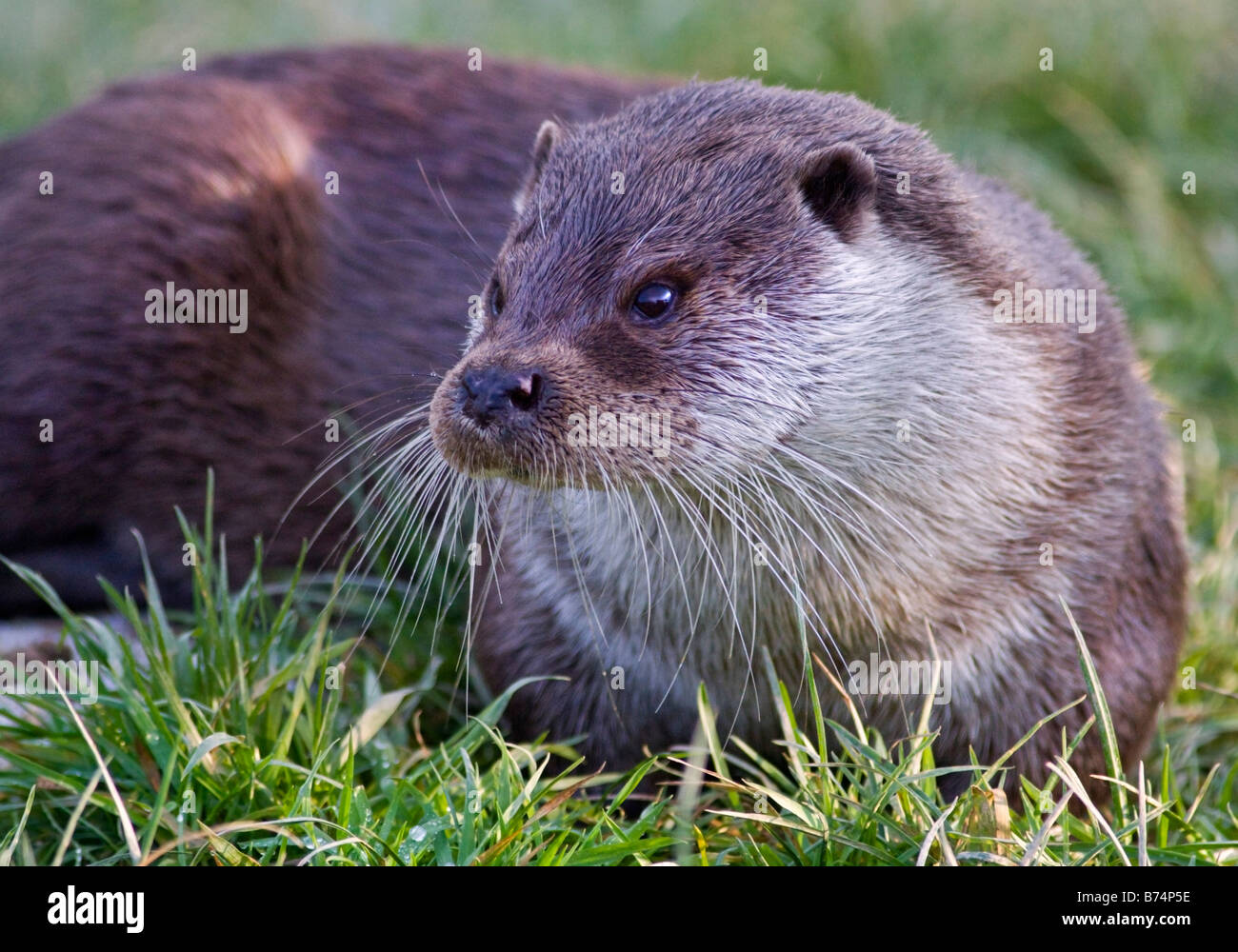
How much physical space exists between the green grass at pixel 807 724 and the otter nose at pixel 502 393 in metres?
0.51

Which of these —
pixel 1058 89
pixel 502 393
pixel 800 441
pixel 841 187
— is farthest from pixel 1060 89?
pixel 502 393

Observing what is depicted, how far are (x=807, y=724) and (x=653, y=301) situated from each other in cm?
81

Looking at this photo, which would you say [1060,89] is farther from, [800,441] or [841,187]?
[800,441]

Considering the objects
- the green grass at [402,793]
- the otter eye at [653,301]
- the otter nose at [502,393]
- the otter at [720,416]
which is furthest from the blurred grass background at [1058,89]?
the otter nose at [502,393]

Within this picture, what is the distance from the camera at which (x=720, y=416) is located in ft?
7.11

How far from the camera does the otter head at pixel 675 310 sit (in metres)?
2.11

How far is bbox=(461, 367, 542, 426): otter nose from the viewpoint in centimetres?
208

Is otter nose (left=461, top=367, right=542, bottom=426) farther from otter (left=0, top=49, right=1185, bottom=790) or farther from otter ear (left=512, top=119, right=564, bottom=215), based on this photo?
otter ear (left=512, top=119, right=564, bottom=215)

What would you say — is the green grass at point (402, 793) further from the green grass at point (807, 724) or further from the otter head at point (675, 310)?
the otter head at point (675, 310)

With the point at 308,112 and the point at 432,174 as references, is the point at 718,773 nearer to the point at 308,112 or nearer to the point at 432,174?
the point at 432,174

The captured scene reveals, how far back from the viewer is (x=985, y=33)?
4.97m

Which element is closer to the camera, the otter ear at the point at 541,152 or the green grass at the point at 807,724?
the green grass at the point at 807,724

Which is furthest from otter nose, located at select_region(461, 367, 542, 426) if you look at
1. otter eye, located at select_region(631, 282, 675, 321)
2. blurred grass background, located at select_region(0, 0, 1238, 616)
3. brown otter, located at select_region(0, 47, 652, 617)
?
blurred grass background, located at select_region(0, 0, 1238, 616)
